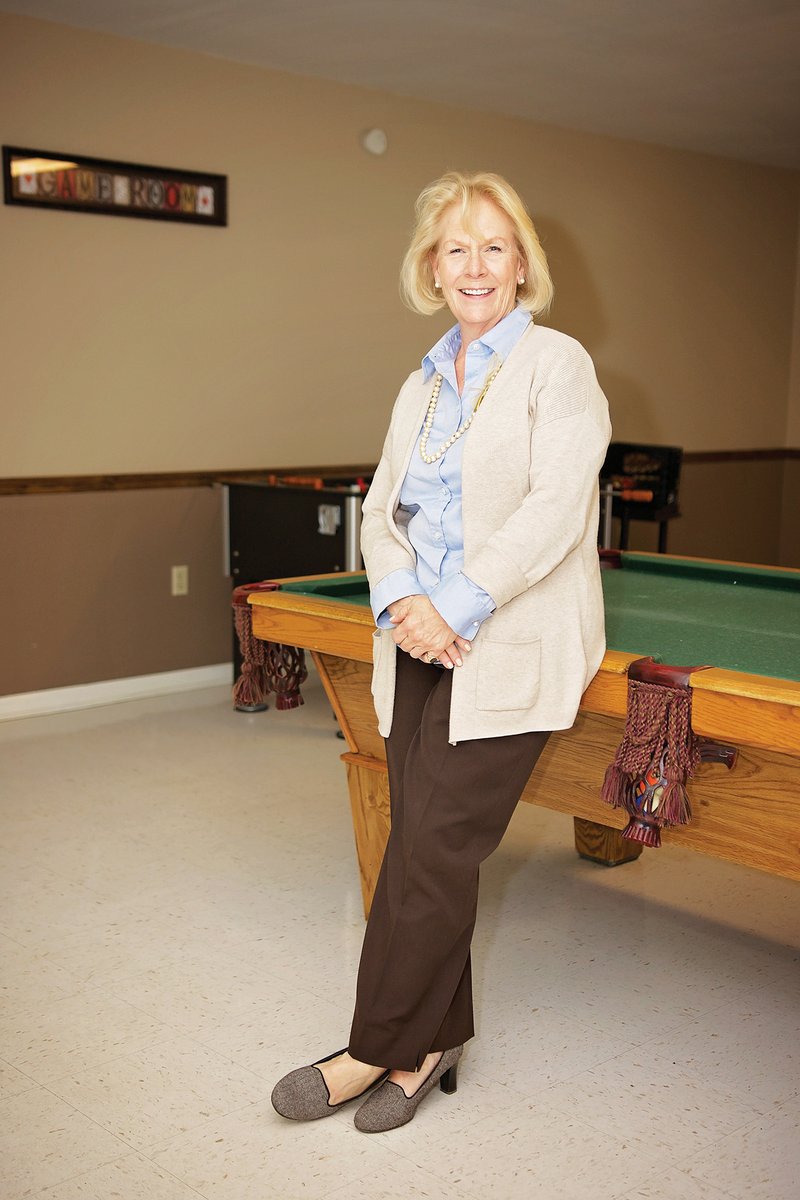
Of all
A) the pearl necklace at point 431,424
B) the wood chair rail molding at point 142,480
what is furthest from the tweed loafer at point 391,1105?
the wood chair rail molding at point 142,480

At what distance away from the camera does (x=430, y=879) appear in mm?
1804

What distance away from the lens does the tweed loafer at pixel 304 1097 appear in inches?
74.2

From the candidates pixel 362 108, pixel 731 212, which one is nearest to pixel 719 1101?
pixel 362 108

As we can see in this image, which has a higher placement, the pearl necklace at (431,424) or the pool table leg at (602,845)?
the pearl necklace at (431,424)

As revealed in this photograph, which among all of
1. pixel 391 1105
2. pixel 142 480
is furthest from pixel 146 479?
pixel 391 1105

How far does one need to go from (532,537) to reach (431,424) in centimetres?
30

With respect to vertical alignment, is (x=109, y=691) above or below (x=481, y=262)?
below

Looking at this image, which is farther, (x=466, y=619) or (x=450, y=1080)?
(x=450, y=1080)

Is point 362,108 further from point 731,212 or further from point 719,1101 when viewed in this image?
point 719,1101

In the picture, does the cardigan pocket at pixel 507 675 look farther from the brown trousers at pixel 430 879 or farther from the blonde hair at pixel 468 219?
the blonde hair at pixel 468 219

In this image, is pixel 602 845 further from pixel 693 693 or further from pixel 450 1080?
pixel 693 693

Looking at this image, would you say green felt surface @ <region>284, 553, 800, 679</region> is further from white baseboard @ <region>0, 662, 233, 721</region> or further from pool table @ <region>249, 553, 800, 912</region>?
white baseboard @ <region>0, 662, 233, 721</region>

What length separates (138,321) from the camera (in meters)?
4.52

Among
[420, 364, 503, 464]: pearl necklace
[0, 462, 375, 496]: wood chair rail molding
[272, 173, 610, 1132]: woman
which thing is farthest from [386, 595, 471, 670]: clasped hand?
[0, 462, 375, 496]: wood chair rail molding
